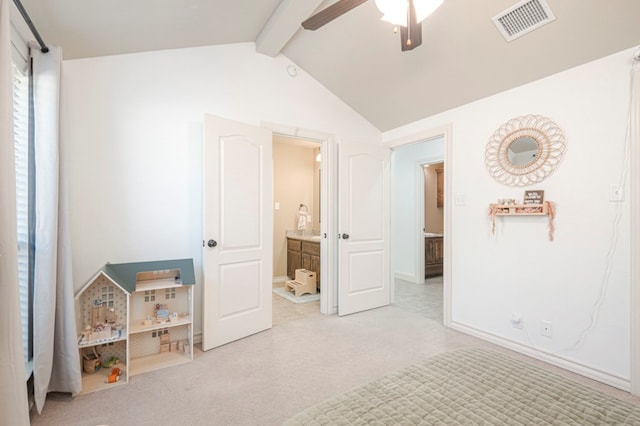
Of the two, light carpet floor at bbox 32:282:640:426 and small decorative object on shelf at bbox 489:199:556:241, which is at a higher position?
small decorative object on shelf at bbox 489:199:556:241

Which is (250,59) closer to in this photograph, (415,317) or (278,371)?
(278,371)

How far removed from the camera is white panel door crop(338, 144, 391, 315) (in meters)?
3.53

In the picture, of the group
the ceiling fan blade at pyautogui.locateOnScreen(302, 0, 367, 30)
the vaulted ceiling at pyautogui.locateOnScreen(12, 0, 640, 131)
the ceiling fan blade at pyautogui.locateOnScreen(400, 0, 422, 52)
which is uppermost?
the vaulted ceiling at pyautogui.locateOnScreen(12, 0, 640, 131)

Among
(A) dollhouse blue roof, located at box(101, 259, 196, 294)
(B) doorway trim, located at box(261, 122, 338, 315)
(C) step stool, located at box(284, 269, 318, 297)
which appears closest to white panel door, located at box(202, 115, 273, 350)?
(A) dollhouse blue roof, located at box(101, 259, 196, 294)

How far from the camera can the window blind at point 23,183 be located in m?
1.78

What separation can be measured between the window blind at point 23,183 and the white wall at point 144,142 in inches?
7.3

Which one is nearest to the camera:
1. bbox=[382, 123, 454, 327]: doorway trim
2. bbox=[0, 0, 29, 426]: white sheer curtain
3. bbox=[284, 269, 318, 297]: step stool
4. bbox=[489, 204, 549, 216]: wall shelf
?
bbox=[0, 0, 29, 426]: white sheer curtain

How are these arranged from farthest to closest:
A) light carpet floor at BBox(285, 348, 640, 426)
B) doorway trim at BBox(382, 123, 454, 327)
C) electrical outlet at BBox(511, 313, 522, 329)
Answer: doorway trim at BBox(382, 123, 454, 327), electrical outlet at BBox(511, 313, 522, 329), light carpet floor at BBox(285, 348, 640, 426)

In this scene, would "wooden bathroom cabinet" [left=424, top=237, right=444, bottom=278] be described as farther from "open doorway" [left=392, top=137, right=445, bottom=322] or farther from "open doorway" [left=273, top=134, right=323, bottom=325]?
"open doorway" [left=273, top=134, right=323, bottom=325]

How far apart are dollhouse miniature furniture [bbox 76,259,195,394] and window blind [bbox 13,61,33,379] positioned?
13.3 inches

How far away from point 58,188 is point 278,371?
1.93 m

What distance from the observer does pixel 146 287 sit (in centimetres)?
236

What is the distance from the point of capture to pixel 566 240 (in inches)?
92.0

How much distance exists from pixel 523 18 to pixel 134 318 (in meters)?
3.74
